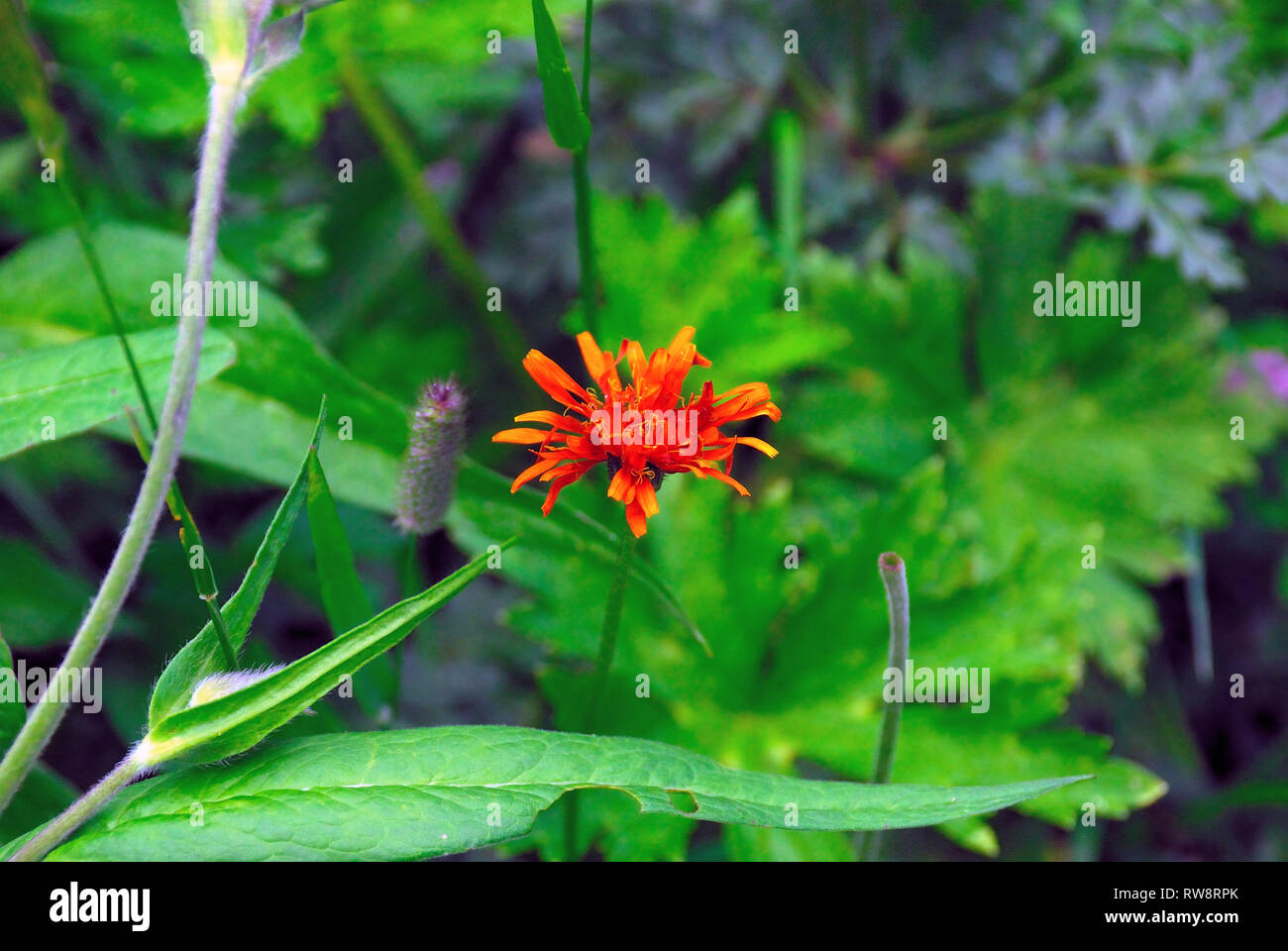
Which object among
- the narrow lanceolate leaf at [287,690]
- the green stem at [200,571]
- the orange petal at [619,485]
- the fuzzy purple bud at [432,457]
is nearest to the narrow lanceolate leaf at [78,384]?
the green stem at [200,571]

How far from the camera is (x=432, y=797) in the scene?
2.69ft

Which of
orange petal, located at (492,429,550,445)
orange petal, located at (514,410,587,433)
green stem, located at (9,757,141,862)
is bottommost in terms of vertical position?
green stem, located at (9,757,141,862)

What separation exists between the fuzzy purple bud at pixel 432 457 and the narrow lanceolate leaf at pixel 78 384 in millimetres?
223

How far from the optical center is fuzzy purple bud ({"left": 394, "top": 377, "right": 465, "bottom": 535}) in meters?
0.92

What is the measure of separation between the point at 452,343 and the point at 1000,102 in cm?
139

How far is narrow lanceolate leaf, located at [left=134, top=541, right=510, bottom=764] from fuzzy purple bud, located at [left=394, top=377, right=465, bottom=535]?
176 millimetres

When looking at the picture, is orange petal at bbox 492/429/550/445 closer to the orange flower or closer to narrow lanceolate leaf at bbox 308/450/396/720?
the orange flower

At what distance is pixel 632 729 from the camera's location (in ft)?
4.82

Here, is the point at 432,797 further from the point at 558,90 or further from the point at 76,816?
the point at 558,90

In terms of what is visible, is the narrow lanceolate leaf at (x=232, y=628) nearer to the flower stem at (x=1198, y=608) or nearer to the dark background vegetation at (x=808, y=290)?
the dark background vegetation at (x=808, y=290)

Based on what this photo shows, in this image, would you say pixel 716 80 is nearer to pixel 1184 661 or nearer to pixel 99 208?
pixel 99 208

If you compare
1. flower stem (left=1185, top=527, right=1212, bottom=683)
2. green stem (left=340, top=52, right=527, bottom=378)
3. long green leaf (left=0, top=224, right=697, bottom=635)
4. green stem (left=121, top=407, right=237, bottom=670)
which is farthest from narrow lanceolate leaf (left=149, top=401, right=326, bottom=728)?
flower stem (left=1185, top=527, right=1212, bottom=683)
